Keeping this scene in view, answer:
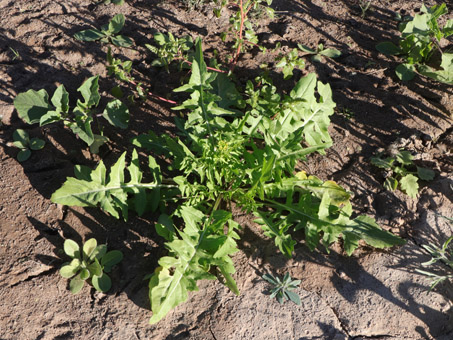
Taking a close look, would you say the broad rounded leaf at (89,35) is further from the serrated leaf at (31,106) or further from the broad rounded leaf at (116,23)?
the serrated leaf at (31,106)

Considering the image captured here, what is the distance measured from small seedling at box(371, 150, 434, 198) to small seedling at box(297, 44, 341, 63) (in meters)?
1.08

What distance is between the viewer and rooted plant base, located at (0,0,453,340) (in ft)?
7.79

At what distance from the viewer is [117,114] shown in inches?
117

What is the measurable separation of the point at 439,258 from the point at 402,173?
662 mm

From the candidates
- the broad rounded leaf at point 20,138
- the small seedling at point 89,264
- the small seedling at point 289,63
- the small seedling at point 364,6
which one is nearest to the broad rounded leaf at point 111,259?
the small seedling at point 89,264

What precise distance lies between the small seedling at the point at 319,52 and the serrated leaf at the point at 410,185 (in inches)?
51.1

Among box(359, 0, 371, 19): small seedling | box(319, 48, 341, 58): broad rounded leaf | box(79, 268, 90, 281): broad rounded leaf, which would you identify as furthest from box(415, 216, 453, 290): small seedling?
box(359, 0, 371, 19): small seedling

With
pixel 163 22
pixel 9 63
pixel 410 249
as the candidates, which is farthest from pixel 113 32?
pixel 410 249

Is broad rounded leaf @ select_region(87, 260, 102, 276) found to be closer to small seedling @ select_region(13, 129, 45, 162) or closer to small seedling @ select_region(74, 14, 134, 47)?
small seedling @ select_region(13, 129, 45, 162)

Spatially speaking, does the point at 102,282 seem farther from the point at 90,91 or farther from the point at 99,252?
the point at 90,91

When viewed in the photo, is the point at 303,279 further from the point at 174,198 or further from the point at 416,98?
the point at 416,98

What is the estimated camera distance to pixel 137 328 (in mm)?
2314

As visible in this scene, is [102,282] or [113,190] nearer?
[102,282]

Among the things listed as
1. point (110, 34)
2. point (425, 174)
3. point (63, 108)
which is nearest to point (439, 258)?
point (425, 174)
